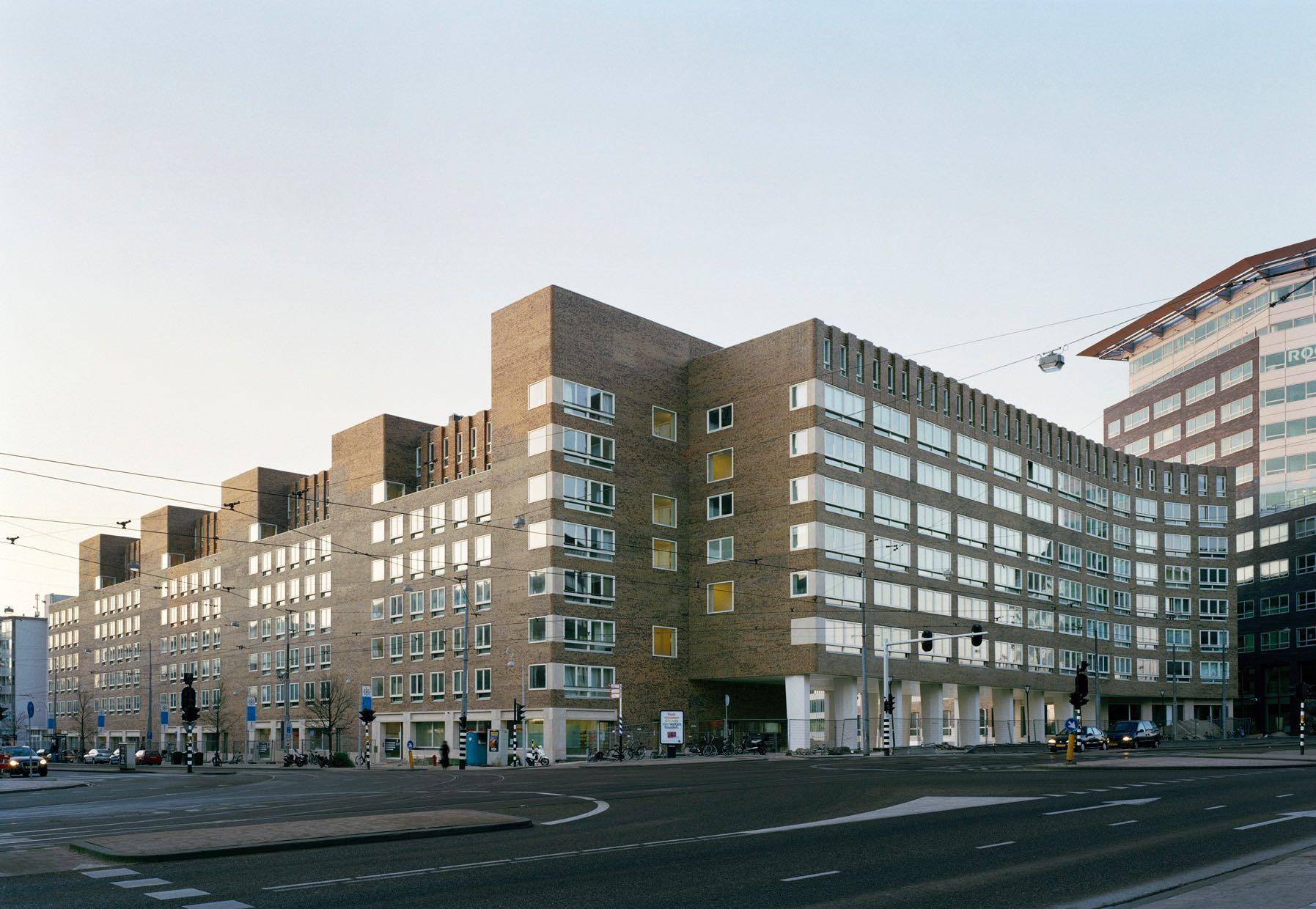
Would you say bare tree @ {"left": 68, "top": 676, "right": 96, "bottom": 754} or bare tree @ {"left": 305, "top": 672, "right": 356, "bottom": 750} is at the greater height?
bare tree @ {"left": 305, "top": 672, "right": 356, "bottom": 750}

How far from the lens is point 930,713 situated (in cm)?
8481

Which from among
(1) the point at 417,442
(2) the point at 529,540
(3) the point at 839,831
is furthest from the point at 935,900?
(1) the point at 417,442

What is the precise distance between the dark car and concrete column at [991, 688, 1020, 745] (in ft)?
48.2

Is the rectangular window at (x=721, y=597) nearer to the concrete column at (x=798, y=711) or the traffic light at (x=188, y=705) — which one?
the concrete column at (x=798, y=711)

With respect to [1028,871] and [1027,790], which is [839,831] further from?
[1027,790]

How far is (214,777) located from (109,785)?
357 inches

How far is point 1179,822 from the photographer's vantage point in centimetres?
1967

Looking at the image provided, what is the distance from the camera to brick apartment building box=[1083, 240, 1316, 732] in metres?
123

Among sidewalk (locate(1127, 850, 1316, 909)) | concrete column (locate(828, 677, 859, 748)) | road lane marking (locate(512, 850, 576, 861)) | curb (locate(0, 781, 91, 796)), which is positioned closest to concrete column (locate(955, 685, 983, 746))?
concrete column (locate(828, 677, 859, 748))

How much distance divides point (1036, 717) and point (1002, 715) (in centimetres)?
674

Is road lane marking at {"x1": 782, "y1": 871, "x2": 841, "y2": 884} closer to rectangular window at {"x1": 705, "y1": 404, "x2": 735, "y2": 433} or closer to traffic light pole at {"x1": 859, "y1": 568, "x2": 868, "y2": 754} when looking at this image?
traffic light pole at {"x1": 859, "y1": 568, "x2": 868, "y2": 754}

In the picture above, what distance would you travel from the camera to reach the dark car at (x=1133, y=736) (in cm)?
7575

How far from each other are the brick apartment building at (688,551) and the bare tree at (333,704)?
46 cm

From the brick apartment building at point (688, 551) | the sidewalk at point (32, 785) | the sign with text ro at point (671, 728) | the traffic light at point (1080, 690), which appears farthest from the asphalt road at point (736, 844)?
the brick apartment building at point (688, 551)
